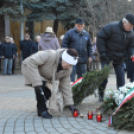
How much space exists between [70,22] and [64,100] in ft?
39.6

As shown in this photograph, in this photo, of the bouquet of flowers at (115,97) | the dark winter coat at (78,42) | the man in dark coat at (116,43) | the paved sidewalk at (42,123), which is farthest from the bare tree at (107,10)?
the bouquet of flowers at (115,97)

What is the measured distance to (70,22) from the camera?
16.2 metres

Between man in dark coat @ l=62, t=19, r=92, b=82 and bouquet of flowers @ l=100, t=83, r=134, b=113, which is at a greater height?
man in dark coat @ l=62, t=19, r=92, b=82

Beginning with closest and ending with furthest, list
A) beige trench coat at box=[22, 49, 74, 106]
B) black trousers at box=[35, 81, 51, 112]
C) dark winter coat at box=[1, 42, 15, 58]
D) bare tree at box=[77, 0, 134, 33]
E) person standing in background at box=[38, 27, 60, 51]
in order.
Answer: beige trench coat at box=[22, 49, 74, 106] < black trousers at box=[35, 81, 51, 112] < person standing in background at box=[38, 27, 60, 51] < dark winter coat at box=[1, 42, 15, 58] < bare tree at box=[77, 0, 134, 33]

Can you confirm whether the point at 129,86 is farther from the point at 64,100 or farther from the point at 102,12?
the point at 102,12

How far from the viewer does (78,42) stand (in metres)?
6.39

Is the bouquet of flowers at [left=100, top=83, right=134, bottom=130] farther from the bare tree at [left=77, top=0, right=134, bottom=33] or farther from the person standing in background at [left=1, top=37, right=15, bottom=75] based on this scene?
the bare tree at [left=77, top=0, right=134, bottom=33]

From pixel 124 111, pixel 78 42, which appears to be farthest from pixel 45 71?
pixel 78 42

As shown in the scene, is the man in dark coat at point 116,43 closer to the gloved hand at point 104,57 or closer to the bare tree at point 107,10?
the gloved hand at point 104,57

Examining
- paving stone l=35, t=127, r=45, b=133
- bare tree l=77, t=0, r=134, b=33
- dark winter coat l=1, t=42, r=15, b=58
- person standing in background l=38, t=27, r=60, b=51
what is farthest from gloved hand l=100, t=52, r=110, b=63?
bare tree l=77, t=0, r=134, b=33

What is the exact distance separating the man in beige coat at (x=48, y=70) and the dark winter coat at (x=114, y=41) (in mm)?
1341

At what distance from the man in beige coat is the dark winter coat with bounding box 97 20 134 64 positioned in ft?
4.40

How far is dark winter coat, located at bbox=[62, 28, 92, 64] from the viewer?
638 centimetres

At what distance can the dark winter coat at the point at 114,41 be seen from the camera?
5426 millimetres
